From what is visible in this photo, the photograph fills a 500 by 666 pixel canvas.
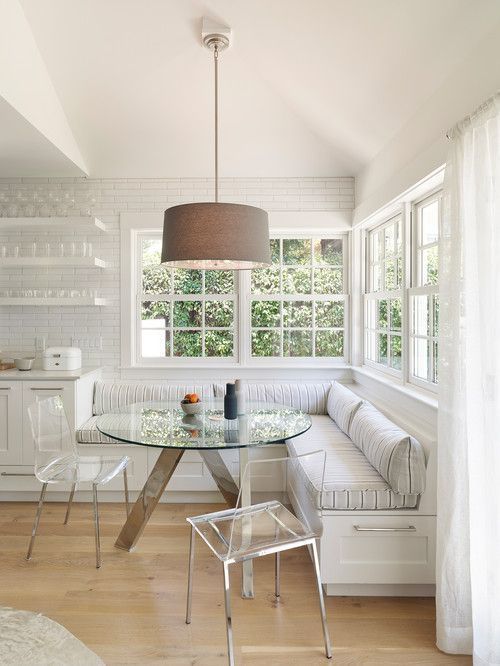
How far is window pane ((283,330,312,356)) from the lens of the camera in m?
4.62

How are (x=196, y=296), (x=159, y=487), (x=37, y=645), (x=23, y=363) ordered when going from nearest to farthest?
1. (x=37, y=645)
2. (x=159, y=487)
3. (x=23, y=363)
4. (x=196, y=296)

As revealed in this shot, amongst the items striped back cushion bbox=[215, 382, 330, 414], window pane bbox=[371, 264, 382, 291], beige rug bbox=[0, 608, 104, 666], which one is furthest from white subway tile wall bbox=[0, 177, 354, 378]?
beige rug bbox=[0, 608, 104, 666]

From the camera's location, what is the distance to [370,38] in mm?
2627

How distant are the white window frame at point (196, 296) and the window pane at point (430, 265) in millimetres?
1367

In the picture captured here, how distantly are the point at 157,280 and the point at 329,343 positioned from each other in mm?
1711

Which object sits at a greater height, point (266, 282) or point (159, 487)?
point (266, 282)

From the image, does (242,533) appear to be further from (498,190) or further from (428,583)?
(498,190)

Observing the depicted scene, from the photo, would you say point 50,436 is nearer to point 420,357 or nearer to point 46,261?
point 46,261

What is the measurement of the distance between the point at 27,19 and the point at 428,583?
4.06 metres

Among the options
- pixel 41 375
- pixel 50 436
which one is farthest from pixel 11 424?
pixel 50 436

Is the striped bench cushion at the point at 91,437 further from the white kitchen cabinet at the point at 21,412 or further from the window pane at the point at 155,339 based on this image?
the window pane at the point at 155,339

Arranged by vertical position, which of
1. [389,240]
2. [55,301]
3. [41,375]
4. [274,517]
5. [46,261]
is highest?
[389,240]

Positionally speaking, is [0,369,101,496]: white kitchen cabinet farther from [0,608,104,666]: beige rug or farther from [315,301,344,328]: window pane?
[0,608,104,666]: beige rug

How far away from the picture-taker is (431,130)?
274 centimetres
